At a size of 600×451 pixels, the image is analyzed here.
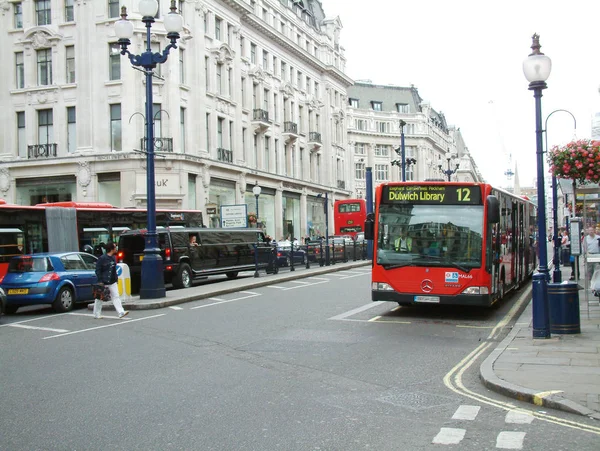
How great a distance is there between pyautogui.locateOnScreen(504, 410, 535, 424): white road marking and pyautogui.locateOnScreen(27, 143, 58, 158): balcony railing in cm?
4008

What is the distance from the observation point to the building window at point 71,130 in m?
42.4

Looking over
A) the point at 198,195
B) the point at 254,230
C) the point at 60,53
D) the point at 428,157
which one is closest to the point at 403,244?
the point at 254,230

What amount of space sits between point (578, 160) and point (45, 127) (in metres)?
36.2

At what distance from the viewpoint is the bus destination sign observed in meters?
14.2

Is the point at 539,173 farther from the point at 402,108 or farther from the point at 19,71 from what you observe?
the point at 402,108

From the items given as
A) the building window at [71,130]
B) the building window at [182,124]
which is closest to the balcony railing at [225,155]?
the building window at [182,124]

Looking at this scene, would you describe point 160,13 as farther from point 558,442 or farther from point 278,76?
point 558,442

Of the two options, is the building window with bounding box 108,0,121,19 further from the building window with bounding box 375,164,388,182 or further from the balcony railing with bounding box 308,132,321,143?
the building window with bounding box 375,164,388,182

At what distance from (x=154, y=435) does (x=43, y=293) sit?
1199 centimetres

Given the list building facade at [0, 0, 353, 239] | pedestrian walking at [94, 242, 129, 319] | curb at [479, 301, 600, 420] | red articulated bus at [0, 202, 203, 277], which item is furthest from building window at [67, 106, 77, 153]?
curb at [479, 301, 600, 420]

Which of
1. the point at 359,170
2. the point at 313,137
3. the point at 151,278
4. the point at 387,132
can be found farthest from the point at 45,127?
the point at 387,132

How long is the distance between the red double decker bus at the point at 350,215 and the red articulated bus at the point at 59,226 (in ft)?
86.1

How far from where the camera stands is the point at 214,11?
46.5 m

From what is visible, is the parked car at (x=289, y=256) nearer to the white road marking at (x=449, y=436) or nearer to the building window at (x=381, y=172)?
the white road marking at (x=449, y=436)
